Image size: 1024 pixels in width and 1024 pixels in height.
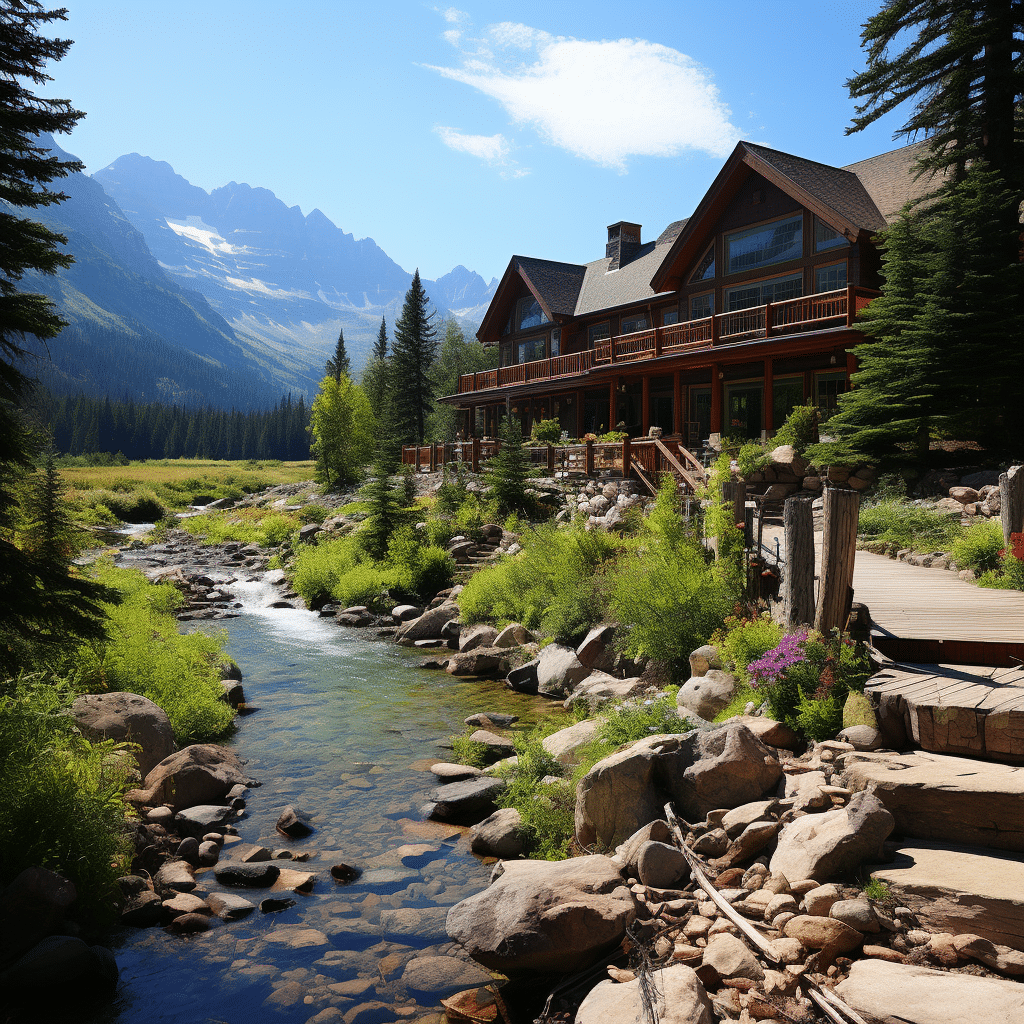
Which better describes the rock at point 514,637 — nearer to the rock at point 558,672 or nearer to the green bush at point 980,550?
the rock at point 558,672

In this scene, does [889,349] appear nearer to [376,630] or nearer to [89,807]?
[376,630]

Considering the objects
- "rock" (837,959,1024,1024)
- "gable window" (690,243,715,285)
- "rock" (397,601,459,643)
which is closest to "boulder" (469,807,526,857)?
"rock" (837,959,1024,1024)

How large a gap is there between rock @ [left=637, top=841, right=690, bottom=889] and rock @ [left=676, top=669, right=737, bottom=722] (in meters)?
2.78

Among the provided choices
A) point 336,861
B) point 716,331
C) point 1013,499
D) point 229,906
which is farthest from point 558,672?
point 716,331

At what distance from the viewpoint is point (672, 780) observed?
6691 millimetres

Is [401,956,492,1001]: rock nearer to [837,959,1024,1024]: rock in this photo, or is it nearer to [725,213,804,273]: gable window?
[837,959,1024,1024]: rock

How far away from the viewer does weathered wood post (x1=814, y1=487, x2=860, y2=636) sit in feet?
22.9

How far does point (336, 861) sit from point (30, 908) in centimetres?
264

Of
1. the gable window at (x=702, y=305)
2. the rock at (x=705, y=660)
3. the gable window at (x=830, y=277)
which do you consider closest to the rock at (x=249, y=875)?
the rock at (x=705, y=660)

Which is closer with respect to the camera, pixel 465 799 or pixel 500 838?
pixel 500 838

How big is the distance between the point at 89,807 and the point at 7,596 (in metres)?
2.17

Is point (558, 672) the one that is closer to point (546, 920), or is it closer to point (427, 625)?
point (427, 625)

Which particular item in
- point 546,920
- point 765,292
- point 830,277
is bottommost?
point 546,920

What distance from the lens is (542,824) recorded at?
7.23 m
